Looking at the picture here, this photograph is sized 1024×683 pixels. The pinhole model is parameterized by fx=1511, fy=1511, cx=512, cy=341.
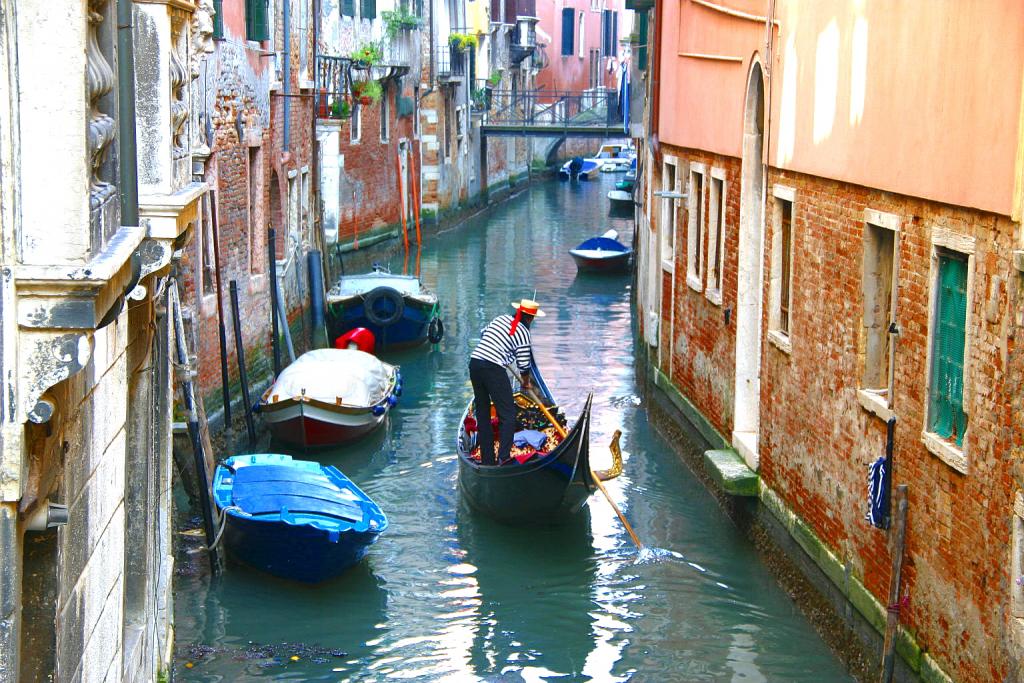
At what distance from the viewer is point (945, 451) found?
541 cm

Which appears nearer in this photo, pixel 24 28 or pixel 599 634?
pixel 24 28

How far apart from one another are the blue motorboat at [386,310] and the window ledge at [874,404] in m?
9.06

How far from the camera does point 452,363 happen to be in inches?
595

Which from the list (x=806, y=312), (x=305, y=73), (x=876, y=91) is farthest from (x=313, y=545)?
(x=305, y=73)

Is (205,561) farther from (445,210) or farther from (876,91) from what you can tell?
(445,210)

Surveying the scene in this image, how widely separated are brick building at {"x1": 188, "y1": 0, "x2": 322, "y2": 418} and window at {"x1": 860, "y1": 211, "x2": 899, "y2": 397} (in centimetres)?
412

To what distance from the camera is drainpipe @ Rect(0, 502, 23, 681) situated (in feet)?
9.62

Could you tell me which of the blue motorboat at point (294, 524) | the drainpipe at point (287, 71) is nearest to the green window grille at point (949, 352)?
the blue motorboat at point (294, 524)

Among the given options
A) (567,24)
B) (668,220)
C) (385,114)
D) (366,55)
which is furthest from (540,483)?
(567,24)

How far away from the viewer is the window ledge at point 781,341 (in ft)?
25.4

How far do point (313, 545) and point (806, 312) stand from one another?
107 inches

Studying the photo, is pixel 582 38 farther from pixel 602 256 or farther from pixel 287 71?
pixel 287 71

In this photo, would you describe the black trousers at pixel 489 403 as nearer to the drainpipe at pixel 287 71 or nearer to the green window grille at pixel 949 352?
the green window grille at pixel 949 352

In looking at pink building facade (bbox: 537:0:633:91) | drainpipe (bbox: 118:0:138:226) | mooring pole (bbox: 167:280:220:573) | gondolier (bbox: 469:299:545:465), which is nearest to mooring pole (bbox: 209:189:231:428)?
gondolier (bbox: 469:299:545:465)
